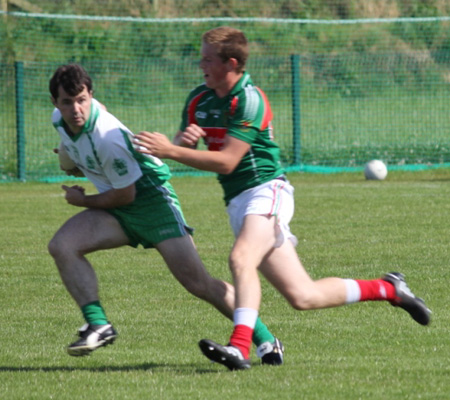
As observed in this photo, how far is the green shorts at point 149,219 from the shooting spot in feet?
20.2

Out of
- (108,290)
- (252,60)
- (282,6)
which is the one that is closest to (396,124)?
(252,60)

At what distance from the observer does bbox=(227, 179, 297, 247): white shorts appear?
19.3ft

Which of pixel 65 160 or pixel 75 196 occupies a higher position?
pixel 65 160

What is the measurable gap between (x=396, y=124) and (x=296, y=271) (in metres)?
17.0

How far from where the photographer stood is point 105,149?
6.05 metres

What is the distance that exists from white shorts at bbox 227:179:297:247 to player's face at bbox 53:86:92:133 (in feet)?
3.08

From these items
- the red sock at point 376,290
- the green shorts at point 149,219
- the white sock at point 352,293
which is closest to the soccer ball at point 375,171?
the red sock at point 376,290

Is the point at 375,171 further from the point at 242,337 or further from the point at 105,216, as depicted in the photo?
the point at 242,337

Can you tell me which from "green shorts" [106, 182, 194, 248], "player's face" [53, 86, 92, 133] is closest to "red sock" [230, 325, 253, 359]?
"green shorts" [106, 182, 194, 248]

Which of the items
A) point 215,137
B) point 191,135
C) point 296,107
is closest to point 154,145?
point 191,135

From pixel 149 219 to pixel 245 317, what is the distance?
2.90 ft

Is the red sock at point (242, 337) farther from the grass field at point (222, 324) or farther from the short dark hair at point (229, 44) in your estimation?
the short dark hair at point (229, 44)

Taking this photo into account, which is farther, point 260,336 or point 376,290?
point 376,290

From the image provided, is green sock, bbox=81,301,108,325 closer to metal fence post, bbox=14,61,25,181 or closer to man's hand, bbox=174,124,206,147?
man's hand, bbox=174,124,206,147
